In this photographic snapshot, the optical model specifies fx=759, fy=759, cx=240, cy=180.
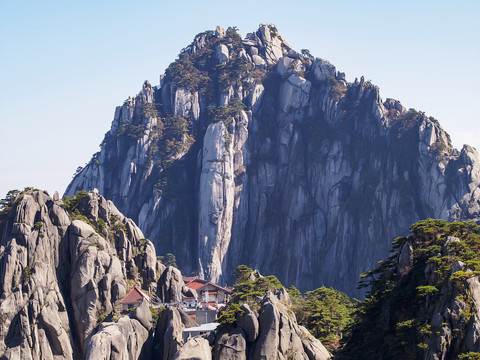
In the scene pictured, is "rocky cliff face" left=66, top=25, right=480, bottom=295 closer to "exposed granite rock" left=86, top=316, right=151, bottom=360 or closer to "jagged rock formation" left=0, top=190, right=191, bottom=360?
"jagged rock formation" left=0, top=190, right=191, bottom=360

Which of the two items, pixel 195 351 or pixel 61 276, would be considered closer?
pixel 195 351

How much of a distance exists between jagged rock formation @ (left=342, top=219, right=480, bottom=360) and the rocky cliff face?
72709 mm

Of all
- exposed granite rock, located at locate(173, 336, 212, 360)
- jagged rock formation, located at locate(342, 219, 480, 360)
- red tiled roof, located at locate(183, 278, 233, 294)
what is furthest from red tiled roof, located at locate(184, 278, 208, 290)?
jagged rock formation, located at locate(342, 219, 480, 360)

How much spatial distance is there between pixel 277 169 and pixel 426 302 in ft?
369

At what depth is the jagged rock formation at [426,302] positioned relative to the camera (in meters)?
52.0

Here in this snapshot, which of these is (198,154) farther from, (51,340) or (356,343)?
(356,343)

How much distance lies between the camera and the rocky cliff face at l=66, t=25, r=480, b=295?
148625 millimetres

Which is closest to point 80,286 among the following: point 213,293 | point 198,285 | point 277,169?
point 213,293

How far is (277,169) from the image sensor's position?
556ft

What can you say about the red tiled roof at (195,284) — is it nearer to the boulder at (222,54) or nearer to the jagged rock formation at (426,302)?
the jagged rock formation at (426,302)

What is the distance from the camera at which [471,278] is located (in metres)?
53.9

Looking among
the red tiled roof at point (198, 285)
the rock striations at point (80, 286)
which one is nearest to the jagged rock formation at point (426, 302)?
the rock striations at point (80, 286)

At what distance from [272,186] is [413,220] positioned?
36098mm

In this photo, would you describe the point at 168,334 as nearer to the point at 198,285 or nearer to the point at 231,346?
the point at 231,346
